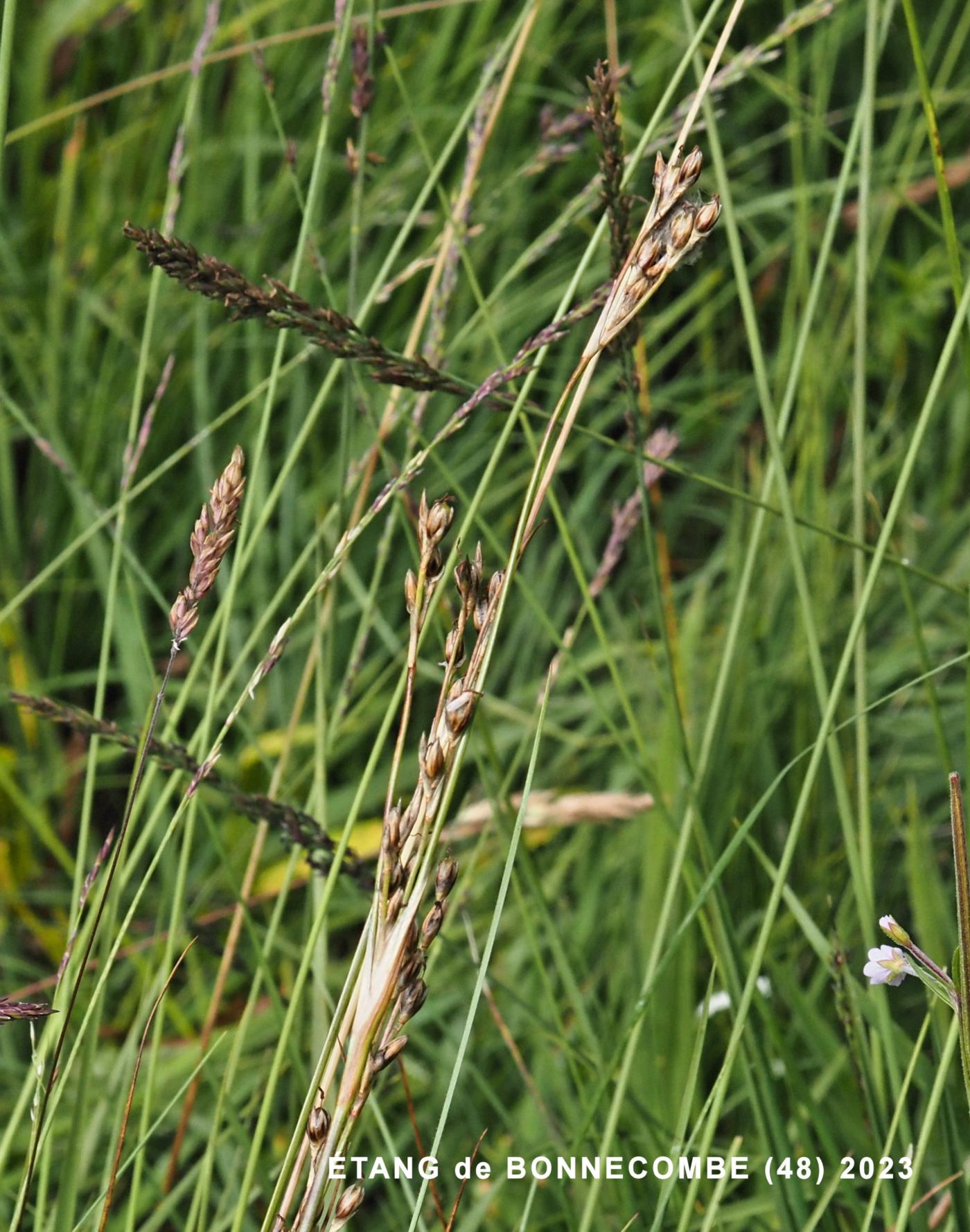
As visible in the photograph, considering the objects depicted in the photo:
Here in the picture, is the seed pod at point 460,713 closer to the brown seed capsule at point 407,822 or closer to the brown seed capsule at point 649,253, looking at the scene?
the brown seed capsule at point 407,822

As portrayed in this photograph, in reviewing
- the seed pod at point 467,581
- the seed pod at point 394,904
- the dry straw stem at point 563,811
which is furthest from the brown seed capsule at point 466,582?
the dry straw stem at point 563,811

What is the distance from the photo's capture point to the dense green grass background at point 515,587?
94 cm

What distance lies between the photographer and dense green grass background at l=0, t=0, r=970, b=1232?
0.94m

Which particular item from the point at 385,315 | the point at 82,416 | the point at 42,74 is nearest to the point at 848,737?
the point at 385,315

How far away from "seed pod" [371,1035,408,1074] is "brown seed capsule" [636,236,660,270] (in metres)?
0.31

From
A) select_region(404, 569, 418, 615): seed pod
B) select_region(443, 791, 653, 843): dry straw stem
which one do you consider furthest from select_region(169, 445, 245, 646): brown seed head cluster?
select_region(443, 791, 653, 843): dry straw stem

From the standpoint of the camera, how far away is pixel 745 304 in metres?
0.78

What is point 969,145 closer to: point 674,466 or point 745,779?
point 745,779

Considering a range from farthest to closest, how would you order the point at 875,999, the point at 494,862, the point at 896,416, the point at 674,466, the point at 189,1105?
the point at 896,416
the point at 494,862
the point at 189,1105
the point at 875,999
the point at 674,466

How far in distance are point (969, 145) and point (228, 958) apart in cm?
→ 189

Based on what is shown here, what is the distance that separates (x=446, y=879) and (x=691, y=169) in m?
0.29

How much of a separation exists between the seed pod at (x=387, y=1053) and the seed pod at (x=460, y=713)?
11 cm

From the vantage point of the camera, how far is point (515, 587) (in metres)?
1.66

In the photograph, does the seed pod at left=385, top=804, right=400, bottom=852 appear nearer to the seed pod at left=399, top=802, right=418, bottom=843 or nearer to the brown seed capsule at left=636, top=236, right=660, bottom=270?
the seed pod at left=399, top=802, right=418, bottom=843
